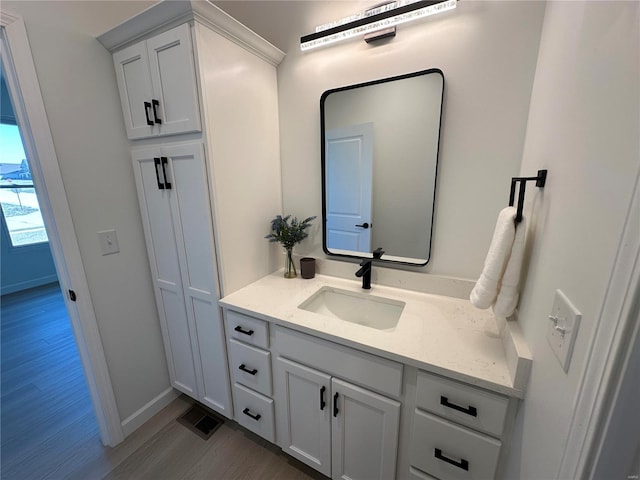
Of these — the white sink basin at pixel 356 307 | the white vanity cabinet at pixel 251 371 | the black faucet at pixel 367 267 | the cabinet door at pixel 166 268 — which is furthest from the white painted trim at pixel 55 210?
the black faucet at pixel 367 267

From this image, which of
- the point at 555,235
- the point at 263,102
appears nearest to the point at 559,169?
the point at 555,235

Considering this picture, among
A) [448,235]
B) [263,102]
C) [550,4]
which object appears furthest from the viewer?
[263,102]

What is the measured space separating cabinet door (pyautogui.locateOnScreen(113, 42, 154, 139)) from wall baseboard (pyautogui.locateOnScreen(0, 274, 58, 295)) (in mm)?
3858

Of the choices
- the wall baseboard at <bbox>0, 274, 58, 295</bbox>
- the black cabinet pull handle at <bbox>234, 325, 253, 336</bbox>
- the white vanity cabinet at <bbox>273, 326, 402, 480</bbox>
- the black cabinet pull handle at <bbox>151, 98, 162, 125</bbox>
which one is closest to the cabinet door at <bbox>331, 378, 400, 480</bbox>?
the white vanity cabinet at <bbox>273, 326, 402, 480</bbox>

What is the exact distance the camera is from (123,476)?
132 centimetres

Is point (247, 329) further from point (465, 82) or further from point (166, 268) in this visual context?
point (465, 82)

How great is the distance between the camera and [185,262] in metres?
1.40

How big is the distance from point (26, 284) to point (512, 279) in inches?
213

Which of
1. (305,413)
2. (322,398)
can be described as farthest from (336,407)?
(305,413)

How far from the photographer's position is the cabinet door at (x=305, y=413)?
1.12 metres

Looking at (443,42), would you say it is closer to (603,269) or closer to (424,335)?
(603,269)

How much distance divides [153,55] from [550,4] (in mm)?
1566

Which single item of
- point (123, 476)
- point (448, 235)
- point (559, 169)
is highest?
point (559, 169)

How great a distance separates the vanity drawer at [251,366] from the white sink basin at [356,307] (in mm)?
316
